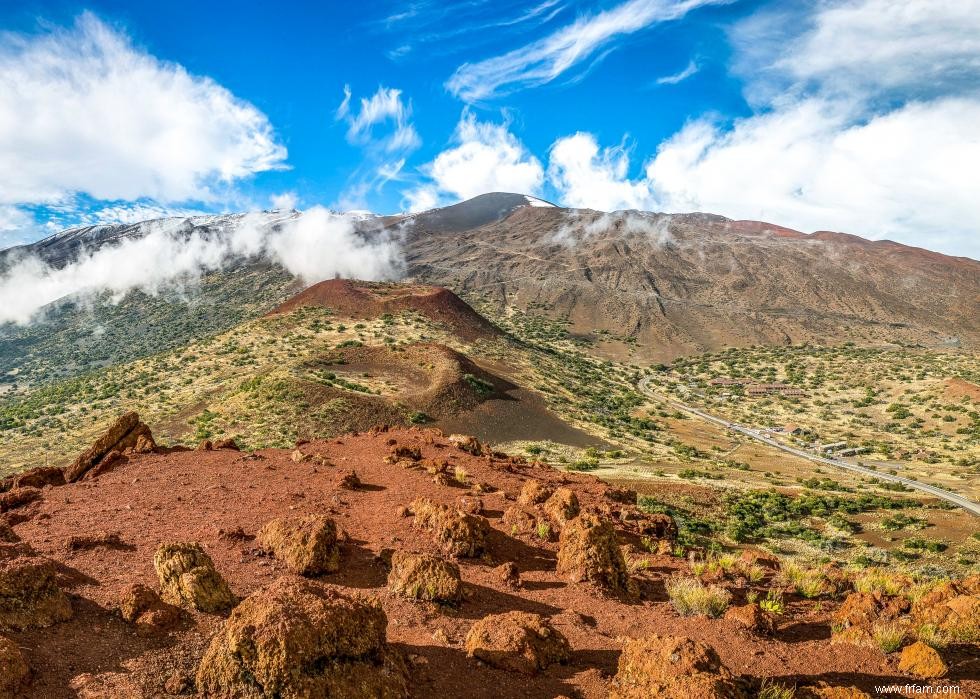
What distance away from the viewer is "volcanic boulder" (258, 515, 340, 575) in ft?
27.6

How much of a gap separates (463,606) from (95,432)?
38.8 meters

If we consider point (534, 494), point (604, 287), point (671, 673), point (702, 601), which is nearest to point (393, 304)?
point (534, 494)

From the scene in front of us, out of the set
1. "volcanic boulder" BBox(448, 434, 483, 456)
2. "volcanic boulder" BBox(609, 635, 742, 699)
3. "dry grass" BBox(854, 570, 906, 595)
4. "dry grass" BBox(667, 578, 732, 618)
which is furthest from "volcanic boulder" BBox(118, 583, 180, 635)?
"volcanic boulder" BBox(448, 434, 483, 456)

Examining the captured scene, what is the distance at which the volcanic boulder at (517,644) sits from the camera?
601cm

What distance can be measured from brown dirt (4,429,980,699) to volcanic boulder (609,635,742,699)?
1.58 feet

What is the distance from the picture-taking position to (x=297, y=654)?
186 inches

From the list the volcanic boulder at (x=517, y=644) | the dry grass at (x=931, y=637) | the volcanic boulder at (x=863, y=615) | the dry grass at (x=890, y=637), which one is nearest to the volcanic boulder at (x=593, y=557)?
the volcanic boulder at (x=517, y=644)

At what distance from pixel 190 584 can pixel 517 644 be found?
4016mm

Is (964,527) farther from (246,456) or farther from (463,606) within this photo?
(246,456)

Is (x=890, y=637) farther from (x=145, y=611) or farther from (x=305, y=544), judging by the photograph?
(x=145, y=611)

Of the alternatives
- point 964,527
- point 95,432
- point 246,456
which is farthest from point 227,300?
point 964,527

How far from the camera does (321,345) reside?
51750 millimetres

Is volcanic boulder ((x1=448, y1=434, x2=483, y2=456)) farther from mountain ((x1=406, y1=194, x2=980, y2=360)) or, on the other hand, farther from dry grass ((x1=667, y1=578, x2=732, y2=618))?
mountain ((x1=406, y1=194, x2=980, y2=360))

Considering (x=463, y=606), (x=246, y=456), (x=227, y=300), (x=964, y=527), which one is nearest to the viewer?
(x=463, y=606)
